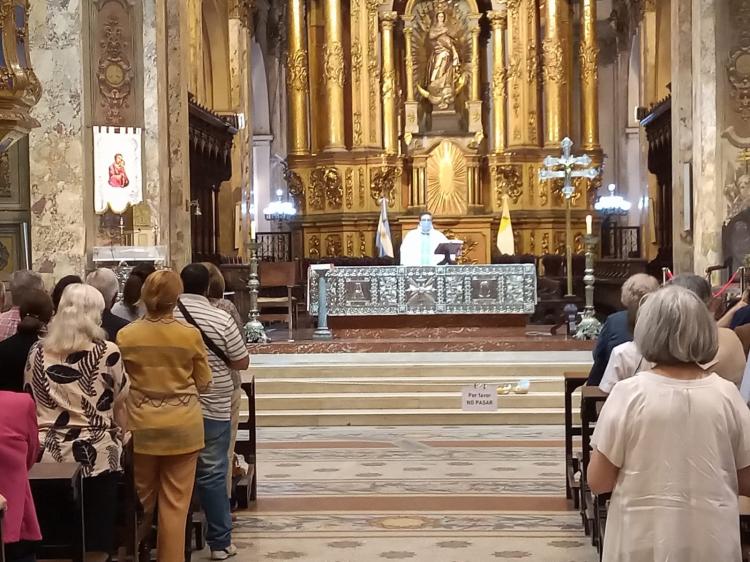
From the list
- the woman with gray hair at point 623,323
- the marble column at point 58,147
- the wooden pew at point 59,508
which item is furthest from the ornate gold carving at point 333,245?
the wooden pew at point 59,508

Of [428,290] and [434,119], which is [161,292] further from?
[434,119]

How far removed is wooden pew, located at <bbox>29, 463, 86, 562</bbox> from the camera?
15.2 feet

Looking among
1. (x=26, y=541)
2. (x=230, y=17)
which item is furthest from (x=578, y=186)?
(x=26, y=541)

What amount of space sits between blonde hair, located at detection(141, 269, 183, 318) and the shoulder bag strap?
437 millimetres

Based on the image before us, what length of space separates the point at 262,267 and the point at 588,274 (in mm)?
5773

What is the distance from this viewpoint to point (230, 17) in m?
22.9

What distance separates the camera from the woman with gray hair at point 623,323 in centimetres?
629

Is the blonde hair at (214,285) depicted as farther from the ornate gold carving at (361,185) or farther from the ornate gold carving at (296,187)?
the ornate gold carving at (296,187)

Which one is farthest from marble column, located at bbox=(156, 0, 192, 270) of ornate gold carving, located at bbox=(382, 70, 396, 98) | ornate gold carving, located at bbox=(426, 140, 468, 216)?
ornate gold carving, located at bbox=(426, 140, 468, 216)

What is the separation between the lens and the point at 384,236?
2220cm

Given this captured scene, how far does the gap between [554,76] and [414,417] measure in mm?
13119

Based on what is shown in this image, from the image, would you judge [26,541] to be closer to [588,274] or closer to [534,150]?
[588,274]

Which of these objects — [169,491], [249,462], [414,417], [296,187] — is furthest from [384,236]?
[169,491]

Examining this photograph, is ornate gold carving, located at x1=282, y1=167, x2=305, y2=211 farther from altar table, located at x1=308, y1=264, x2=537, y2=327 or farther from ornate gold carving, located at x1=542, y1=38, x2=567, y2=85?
altar table, located at x1=308, y1=264, x2=537, y2=327
